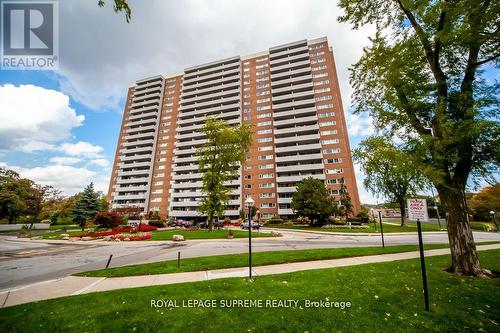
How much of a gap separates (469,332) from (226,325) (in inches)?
196

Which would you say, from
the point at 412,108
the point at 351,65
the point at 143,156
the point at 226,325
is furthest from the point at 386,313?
the point at 143,156

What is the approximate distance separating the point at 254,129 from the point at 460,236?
57609mm

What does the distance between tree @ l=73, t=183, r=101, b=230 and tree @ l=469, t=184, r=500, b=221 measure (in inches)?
3202

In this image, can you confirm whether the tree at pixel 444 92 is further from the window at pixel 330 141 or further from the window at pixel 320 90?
the window at pixel 320 90

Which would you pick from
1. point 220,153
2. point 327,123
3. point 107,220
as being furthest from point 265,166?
point 107,220

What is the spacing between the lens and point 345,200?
44.8 meters

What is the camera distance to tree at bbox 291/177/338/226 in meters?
36.4

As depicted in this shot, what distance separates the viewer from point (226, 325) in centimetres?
444

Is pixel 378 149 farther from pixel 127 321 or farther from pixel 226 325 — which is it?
pixel 127 321

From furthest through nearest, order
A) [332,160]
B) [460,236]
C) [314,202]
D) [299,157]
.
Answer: [299,157]
[332,160]
[314,202]
[460,236]

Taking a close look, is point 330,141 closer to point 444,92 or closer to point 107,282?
point 444,92

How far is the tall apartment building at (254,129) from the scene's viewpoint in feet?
179

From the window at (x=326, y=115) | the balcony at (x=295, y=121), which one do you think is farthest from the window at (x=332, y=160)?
the window at (x=326, y=115)

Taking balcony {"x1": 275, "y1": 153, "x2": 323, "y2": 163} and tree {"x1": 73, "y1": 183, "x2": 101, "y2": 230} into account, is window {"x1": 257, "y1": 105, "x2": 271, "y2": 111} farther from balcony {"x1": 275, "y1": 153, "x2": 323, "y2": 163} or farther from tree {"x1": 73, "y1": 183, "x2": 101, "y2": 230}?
tree {"x1": 73, "y1": 183, "x2": 101, "y2": 230}
